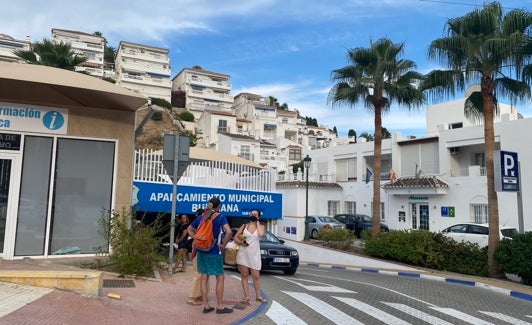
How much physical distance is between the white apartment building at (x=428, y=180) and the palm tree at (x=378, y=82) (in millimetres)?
8172

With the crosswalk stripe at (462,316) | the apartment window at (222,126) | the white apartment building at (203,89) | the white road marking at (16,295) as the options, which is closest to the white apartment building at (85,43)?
the white apartment building at (203,89)

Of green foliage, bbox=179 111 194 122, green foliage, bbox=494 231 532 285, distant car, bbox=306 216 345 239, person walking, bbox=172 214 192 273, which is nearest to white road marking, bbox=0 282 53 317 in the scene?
person walking, bbox=172 214 192 273

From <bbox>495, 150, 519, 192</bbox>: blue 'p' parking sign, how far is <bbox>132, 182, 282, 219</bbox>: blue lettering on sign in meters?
8.64

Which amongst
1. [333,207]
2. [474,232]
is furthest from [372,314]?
[333,207]

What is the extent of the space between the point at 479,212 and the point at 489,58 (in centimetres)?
1538

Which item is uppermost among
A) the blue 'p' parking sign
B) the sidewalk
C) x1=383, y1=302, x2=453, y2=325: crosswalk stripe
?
the blue 'p' parking sign

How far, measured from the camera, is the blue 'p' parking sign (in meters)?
13.7

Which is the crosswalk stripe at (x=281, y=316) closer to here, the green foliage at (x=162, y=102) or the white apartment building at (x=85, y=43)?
the green foliage at (x=162, y=102)

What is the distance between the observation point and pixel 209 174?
57.4ft

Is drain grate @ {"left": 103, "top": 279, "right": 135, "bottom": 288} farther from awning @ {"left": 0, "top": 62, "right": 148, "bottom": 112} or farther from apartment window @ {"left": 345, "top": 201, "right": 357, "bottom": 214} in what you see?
apartment window @ {"left": 345, "top": 201, "right": 357, "bottom": 214}

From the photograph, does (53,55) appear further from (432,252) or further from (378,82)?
(432,252)

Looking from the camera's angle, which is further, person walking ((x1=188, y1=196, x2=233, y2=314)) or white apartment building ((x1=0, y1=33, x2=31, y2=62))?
white apartment building ((x1=0, y1=33, x2=31, y2=62))

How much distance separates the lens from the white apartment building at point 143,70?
3310 inches

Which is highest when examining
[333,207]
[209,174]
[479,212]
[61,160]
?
[209,174]
